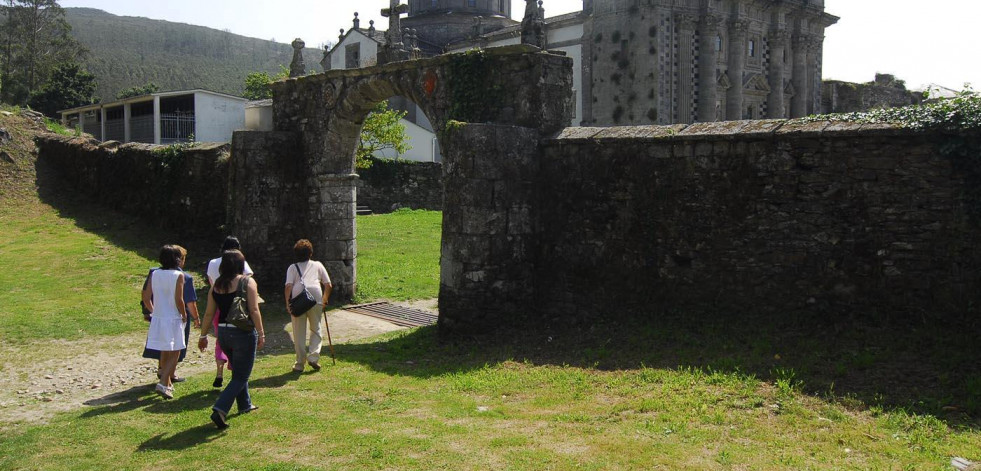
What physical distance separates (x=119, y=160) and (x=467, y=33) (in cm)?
2655

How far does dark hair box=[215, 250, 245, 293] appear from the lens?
21.9 feet

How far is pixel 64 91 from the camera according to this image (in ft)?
138

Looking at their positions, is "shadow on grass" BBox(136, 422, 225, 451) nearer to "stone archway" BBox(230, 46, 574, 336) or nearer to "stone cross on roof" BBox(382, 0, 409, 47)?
"stone archway" BBox(230, 46, 574, 336)

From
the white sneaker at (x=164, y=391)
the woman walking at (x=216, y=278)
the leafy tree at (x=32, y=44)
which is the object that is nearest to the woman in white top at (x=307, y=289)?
the woman walking at (x=216, y=278)

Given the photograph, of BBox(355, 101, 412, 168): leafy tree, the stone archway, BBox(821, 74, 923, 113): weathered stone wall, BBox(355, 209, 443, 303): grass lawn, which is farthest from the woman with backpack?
BBox(821, 74, 923, 113): weathered stone wall

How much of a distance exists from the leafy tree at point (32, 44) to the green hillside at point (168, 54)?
20339 millimetres

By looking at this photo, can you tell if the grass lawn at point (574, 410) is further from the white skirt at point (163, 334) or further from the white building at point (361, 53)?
the white building at point (361, 53)

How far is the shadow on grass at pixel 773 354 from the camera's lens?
5.91 m

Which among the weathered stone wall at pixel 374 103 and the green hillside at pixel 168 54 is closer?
the weathered stone wall at pixel 374 103

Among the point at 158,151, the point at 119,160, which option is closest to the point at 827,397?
the point at 158,151

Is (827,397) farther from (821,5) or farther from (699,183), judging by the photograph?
(821,5)

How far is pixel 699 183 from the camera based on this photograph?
8.22 metres

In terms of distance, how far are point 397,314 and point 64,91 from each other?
125 feet

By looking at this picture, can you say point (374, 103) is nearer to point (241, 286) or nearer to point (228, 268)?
point (228, 268)
